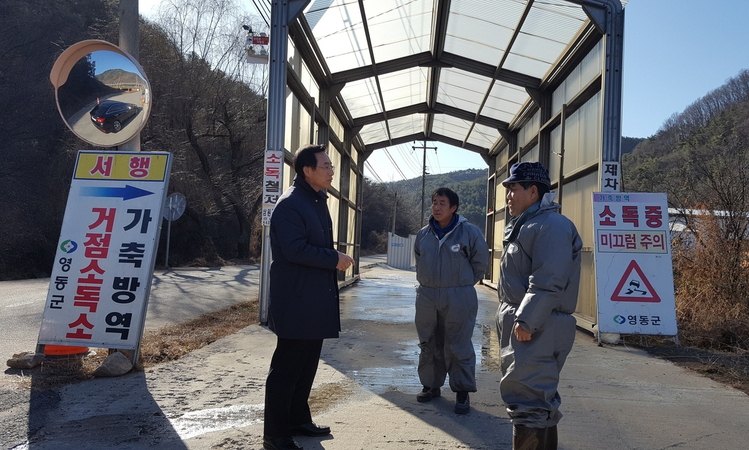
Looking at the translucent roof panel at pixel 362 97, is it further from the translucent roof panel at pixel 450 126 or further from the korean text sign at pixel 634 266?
the korean text sign at pixel 634 266

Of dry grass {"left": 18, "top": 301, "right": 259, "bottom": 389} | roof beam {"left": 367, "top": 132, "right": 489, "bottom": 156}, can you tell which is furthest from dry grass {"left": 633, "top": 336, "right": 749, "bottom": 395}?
roof beam {"left": 367, "top": 132, "right": 489, "bottom": 156}

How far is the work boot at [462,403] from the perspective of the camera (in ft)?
15.4

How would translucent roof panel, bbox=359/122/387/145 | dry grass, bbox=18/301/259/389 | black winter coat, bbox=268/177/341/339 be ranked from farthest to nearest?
translucent roof panel, bbox=359/122/387/145 → dry grass, bbox=18/301/259/389 → black winter coat, bbox=268/177/341/339

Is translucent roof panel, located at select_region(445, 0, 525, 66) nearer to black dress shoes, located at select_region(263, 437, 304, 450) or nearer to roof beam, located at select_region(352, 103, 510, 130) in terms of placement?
roof beam, located at select_region(352, 103, 510, 130)

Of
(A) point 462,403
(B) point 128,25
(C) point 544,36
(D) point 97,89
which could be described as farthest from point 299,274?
(C) point 544,36

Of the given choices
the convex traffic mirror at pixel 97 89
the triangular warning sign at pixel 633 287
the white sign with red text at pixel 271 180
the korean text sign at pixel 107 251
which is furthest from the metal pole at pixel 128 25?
the triangular warning sign at pixel 633 287

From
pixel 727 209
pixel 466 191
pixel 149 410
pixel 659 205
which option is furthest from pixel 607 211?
pixel 466 191

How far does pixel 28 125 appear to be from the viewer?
2645cm

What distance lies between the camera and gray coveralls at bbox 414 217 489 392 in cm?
489

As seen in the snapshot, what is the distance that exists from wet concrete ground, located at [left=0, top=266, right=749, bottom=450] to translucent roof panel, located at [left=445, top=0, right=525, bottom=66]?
6.71 metres

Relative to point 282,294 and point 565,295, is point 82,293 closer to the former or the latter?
point 282,294

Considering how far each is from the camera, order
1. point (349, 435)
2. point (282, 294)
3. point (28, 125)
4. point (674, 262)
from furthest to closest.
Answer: point (28, 125) < point (674, 262) < point (349, 435) < point (282, 294)

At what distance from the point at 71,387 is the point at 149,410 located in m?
1.02

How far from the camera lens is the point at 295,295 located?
3.65 meters
